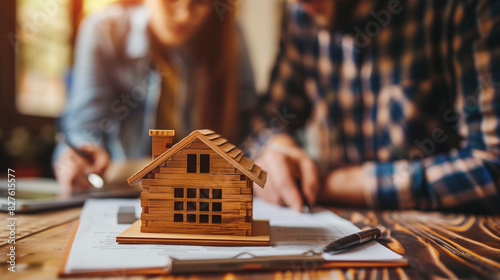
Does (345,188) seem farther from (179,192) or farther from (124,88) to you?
(124,88)

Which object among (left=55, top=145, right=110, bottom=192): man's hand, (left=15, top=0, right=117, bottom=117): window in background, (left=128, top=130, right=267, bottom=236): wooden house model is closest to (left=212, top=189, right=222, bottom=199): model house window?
(left=128, top=130, right=267, bottom=236): wooden house model

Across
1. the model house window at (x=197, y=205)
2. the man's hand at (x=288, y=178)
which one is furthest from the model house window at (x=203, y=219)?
the man's hand at (x=288, y=178)

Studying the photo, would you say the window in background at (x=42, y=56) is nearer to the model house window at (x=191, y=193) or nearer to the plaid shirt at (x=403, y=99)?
the plaid shirt at (x=403, y=99)

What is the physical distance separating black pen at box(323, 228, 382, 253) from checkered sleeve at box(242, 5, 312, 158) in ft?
2.44

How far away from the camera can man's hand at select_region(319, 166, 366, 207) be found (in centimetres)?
80

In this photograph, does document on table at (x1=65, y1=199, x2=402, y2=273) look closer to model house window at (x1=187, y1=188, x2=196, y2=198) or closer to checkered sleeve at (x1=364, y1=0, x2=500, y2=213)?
model house window at (x1=187, y1=188, x2=196, y2=198)

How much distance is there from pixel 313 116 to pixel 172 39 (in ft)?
2.12

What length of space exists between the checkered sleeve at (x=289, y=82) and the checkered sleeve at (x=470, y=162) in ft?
1.50

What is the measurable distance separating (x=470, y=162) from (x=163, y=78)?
1.03 meters

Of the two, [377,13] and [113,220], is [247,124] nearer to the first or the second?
[377,13]

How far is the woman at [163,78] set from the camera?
47.8 inches

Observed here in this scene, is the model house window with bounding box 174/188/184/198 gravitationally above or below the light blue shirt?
below

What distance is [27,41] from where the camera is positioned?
1673mm

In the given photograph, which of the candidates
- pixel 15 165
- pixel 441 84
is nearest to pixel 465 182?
pixel 441 84
